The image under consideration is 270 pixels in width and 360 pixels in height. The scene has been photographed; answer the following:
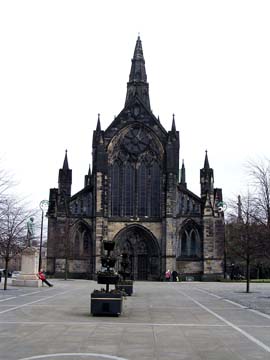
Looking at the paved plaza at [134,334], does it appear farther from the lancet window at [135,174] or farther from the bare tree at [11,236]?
the lancet window at [135,174]

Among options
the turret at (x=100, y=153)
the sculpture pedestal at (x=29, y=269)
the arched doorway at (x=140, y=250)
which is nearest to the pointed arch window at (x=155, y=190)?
the arched doorway at (x=140, y=250)

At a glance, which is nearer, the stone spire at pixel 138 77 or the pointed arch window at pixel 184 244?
the pointed arch window at pixel 184 244

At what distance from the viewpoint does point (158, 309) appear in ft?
69.4

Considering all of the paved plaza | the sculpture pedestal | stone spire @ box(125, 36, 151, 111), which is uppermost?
stone spire @ box(125, 36, 151, 111)

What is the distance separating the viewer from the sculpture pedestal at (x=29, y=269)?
39531mm

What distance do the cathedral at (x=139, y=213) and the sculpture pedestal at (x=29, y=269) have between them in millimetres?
16073

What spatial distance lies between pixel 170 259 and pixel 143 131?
45.5 ft

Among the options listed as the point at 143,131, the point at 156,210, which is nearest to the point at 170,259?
the point at 156,210

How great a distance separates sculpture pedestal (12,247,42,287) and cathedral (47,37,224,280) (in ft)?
52.7

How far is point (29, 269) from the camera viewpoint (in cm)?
4022

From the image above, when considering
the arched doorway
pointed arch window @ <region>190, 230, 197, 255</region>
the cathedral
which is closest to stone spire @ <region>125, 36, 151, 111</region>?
the cathedral

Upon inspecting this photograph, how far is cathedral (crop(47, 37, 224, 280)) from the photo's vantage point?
57406 millimetres

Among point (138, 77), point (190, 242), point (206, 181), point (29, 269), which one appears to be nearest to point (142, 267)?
point (190, 242)

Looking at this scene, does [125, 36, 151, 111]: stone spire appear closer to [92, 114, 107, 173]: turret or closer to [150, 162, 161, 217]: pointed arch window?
[92, 114, 107, 173]: turret
